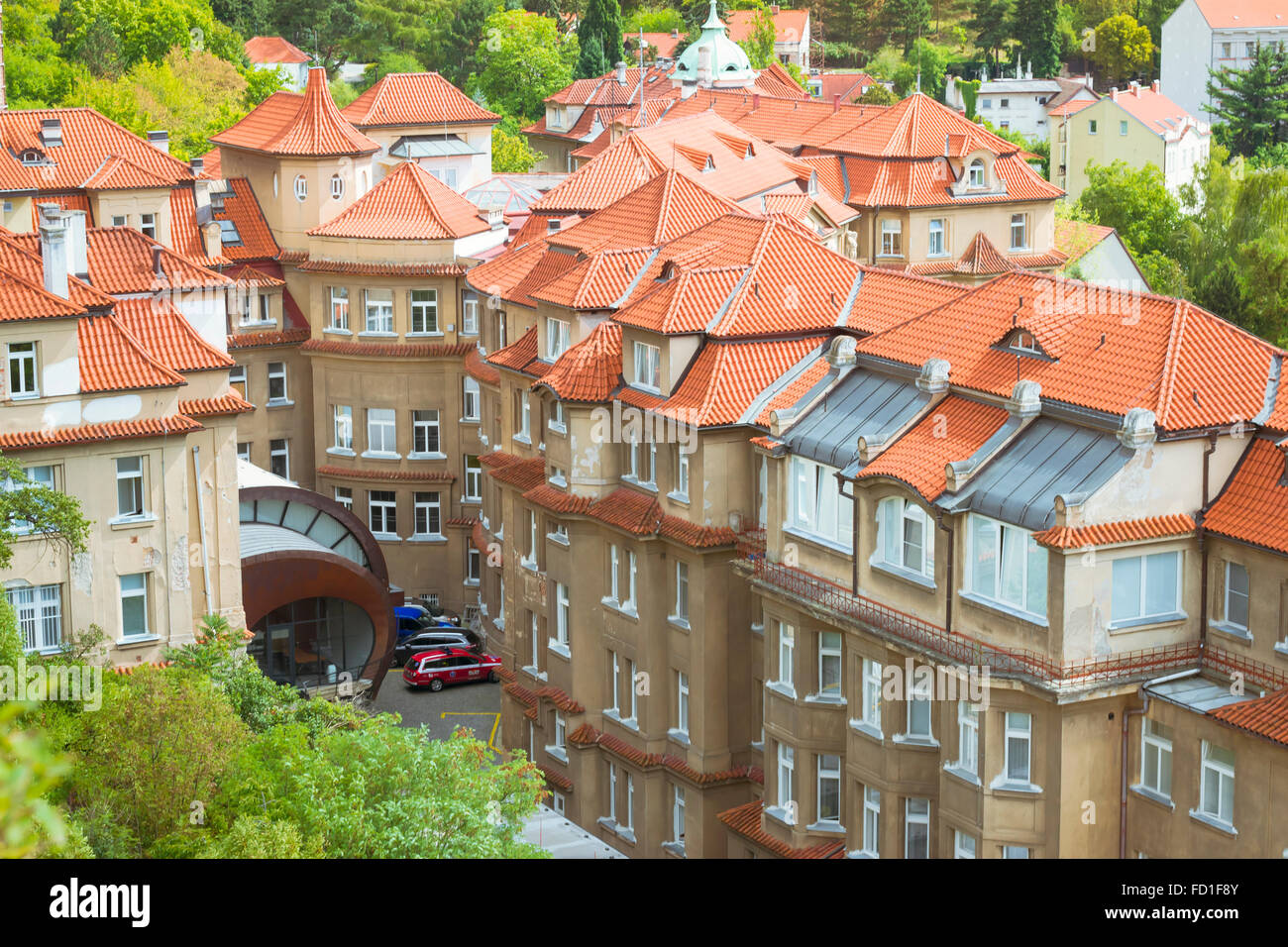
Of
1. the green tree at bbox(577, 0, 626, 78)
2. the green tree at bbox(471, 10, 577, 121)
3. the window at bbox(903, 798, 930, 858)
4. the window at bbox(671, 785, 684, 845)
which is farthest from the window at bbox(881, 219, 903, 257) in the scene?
the green tree at bbox(471, 10, 577, 121)

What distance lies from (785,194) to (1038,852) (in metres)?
36.7

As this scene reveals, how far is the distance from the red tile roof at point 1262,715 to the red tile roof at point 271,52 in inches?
5547

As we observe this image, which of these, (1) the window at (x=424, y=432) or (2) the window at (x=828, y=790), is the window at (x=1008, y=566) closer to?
(2) the window at (x=828, y=790)

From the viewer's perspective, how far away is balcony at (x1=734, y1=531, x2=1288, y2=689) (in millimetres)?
41469

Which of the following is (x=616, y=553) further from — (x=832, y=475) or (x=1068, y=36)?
(x=1068, y=36)

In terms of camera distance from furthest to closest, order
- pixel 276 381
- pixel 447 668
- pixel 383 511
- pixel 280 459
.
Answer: pixel 280 459 < pixel 276 381 < pixel 383 511 < pixel 447 668

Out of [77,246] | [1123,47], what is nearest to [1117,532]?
[77,246]

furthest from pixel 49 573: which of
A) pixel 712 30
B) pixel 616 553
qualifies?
pixel 712 30

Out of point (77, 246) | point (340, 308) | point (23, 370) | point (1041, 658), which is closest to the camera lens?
point (1041, 658)

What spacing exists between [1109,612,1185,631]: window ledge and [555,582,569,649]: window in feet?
72.5

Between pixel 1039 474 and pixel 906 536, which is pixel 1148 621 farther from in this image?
pixel 906 536

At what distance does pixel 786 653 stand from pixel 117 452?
17955 mm

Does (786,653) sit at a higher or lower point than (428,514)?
higher

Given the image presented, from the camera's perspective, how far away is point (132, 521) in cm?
5206
